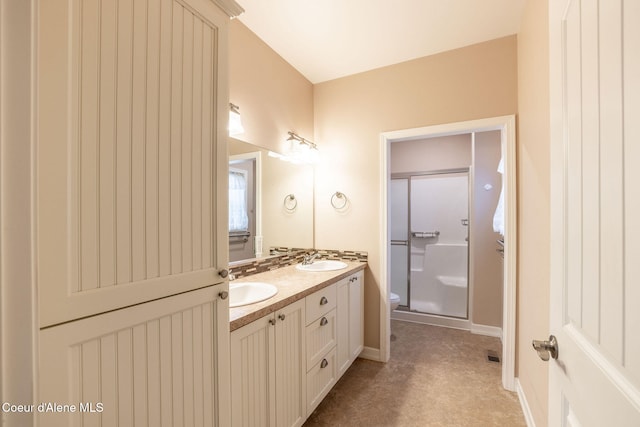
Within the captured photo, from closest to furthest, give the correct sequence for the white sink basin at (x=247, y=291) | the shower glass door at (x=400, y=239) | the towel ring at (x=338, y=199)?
1. the white sink basin at (x=247, y=291)
2. the towel ring at (x=338, y=199)
3. the shower glass door at (x=400, y=239)

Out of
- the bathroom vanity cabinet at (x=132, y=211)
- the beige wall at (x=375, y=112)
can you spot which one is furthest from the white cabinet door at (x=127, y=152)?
the beige wall at (x=375, y=112)

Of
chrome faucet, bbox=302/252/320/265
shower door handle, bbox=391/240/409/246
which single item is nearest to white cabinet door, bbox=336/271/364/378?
chrome faucet, bbox=302/252/320/265

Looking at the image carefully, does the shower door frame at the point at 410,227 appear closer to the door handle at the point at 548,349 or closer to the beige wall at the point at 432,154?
the beige wall at the point at 432,154

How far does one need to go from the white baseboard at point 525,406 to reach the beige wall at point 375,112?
103 centimetres

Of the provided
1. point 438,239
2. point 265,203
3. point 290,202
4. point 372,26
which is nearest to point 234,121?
point 265,203

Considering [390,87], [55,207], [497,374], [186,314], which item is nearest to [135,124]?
[55,207]

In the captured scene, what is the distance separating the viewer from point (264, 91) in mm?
2105

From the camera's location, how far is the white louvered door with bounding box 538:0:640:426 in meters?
0.44

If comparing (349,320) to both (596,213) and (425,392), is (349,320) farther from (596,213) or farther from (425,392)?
(596,213)

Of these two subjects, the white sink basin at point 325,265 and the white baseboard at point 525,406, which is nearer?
the white baseboard at point 525,406

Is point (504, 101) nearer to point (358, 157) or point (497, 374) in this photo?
point (358, 157)

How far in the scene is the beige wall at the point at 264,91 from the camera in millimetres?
1848

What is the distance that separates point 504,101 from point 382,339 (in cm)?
215

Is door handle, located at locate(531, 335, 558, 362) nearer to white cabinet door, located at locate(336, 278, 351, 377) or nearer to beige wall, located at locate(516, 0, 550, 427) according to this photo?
beige wall, located at locate(516, 0, 550, 427)
